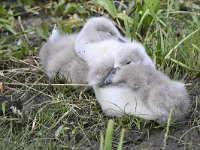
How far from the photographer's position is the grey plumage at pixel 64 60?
441 centimetres

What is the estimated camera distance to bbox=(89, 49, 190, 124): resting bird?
12.2 ft

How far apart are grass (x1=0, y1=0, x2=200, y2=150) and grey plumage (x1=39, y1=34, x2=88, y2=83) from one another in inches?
3.5

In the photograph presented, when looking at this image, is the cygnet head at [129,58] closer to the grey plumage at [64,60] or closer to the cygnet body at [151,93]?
the cygnet body at [151,93]

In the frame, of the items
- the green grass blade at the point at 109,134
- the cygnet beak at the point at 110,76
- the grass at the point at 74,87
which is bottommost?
the grass at the point at 74,87

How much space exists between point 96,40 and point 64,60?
294 millimetres

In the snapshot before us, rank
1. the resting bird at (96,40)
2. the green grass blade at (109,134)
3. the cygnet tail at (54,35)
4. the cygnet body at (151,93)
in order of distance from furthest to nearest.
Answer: the cygnet tail at (54,35) → the resting bird at (96,40) → the cygnet body at (151,93) → the green grass blade at (109,134)

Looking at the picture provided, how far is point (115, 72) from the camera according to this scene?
13.0 ft

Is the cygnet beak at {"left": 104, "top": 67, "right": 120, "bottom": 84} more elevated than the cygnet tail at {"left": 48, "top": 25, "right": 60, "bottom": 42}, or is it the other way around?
the cygnet beak at {"left": 104, "top": 67, "right": 120, "bottom": 84}

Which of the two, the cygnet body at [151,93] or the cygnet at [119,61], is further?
the cygnet at [119,61]

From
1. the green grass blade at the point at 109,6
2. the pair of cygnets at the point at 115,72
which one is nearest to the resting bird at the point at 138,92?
the pair of cygnets at the point at 115,72

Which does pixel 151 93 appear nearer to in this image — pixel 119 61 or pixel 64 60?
pixel 119 61

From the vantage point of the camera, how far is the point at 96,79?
405cm

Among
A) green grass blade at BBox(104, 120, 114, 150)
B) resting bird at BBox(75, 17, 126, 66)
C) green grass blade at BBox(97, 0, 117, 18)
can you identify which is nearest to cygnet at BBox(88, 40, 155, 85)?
resting bird at BBox(75, 17, 126, 66)

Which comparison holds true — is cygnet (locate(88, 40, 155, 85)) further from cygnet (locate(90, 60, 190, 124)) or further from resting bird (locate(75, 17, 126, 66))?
resting bird (locate(75, 17, 126, 66))
